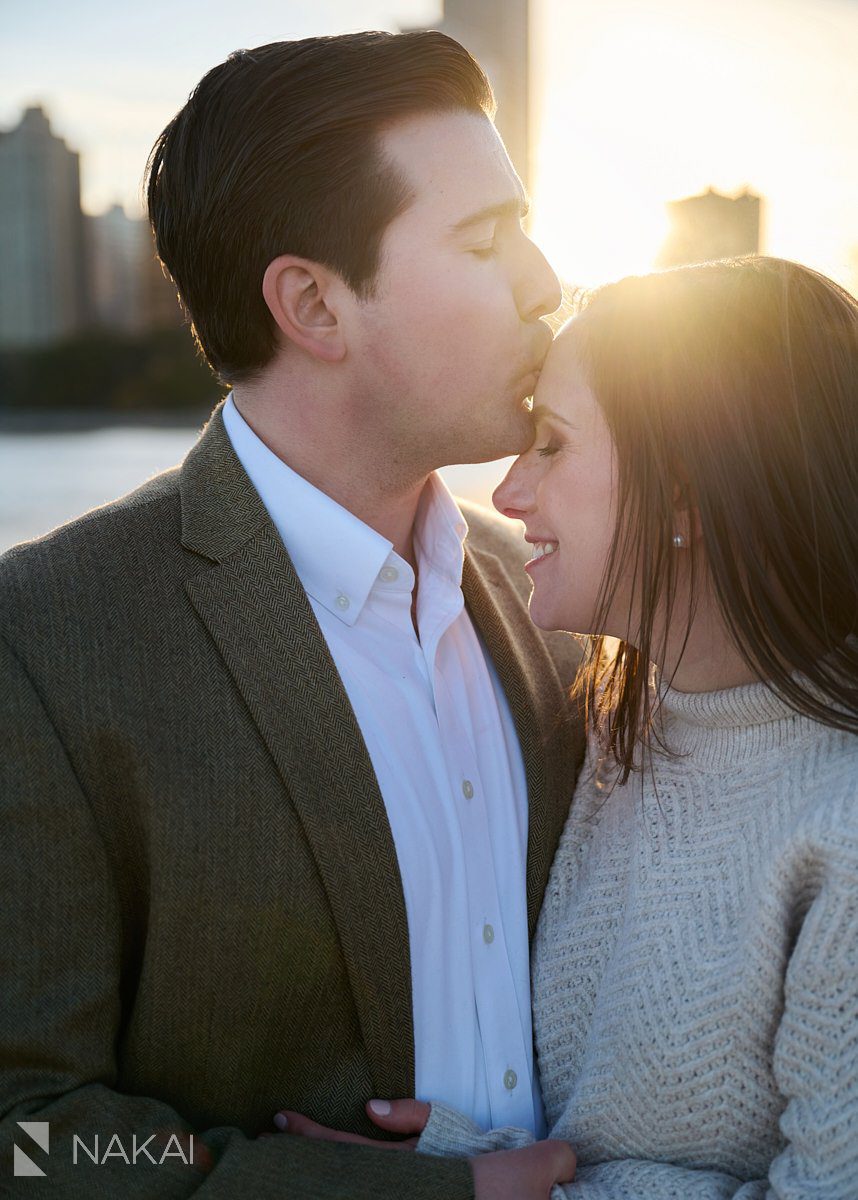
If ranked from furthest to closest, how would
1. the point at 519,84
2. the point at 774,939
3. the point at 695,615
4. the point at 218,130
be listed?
the point at 519,84, the point at 218,130, the point at 695,615, the point at 774,939

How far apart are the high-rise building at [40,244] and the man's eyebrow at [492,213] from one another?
6878 millimetres

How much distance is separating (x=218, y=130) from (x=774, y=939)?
5.14 feet

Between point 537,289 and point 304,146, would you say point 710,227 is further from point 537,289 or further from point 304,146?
point 304,146

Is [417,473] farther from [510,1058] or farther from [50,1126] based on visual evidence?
[50,1126]

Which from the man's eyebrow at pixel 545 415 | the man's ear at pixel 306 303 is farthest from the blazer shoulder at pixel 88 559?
the man's eyebrow at pixel 545 415

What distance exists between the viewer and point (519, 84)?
164 inches

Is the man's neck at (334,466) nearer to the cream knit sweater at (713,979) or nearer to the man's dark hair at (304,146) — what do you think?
the man's dark hair at (304,146)

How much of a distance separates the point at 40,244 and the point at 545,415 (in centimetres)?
800

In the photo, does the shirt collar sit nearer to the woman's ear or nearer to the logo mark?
the woman's ear

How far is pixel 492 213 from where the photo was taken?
74.4 inches

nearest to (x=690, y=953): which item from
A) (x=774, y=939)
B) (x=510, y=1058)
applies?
(x=774, y=939)

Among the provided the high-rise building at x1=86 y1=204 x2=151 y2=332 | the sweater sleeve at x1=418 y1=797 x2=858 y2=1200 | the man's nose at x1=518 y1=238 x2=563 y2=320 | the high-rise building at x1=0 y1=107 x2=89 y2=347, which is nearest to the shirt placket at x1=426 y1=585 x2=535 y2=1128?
the sweater sleeve at x1=418 y1=797 x2=858 y2=1200

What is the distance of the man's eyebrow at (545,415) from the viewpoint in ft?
5.69

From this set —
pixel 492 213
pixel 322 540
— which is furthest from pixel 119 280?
pixel 322 540
